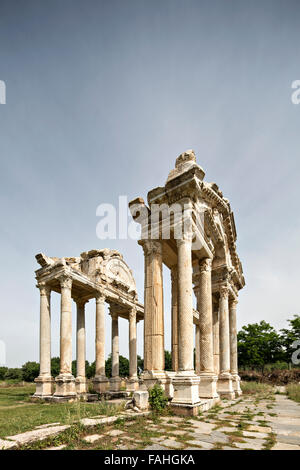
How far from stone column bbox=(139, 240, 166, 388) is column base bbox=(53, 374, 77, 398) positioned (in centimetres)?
1000

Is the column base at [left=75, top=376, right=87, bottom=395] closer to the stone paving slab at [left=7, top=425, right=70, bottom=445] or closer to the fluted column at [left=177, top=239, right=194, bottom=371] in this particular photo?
the fluted column at [left=177, top=239, right=194, bottom=371]

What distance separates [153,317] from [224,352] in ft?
26.9

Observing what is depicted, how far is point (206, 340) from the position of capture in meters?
13.1

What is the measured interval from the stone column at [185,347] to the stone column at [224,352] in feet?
25.5

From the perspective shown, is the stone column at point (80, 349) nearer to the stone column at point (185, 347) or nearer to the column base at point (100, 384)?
the column base at point (100, 384)

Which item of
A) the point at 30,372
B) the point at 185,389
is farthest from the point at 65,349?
the point at 30,372

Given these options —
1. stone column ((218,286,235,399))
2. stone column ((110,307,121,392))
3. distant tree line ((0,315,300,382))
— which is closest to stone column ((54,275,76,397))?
stone column ((110,307,121,392))

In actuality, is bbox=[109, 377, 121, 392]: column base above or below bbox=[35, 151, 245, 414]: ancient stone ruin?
below

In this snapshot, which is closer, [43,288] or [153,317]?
[153,317]

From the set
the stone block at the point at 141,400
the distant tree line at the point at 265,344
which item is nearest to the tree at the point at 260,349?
the distant tree line at the point at 265,344

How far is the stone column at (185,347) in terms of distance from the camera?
9594 mm

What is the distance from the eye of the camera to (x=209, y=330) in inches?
515

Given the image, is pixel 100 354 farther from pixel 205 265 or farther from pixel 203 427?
pixel 203 427

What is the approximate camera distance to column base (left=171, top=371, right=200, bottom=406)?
953 centimetres
